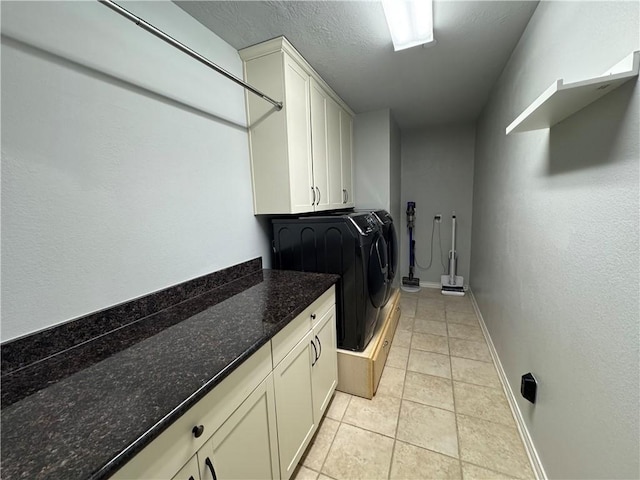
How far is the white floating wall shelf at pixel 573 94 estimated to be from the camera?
687mm

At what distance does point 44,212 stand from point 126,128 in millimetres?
441

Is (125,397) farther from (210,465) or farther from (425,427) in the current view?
(425,427)

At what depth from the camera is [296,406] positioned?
121cm

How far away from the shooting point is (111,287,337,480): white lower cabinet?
0.64 m

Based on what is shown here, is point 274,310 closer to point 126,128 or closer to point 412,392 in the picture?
point 126,128

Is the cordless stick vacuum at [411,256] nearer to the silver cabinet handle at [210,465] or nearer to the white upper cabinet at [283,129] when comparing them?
the white upper cabinet at [283,129]

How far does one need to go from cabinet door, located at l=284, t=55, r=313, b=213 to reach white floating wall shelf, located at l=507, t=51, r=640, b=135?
122 cm

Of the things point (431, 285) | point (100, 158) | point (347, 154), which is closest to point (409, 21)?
point (347, 154)

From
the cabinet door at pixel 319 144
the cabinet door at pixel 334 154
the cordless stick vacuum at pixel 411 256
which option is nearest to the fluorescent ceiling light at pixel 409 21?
the cabinet door at pixel 319 144

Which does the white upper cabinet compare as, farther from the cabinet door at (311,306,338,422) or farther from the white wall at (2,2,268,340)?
the cabinet door at (311,306,338,422)

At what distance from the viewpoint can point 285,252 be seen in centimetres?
188

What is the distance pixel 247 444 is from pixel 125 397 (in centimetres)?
46

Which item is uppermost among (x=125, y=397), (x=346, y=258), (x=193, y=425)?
(x=346, y=258)

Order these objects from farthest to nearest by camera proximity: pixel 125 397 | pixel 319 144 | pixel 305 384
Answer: pixel 319 144 → pixel 305 384 → pixel 125 397
